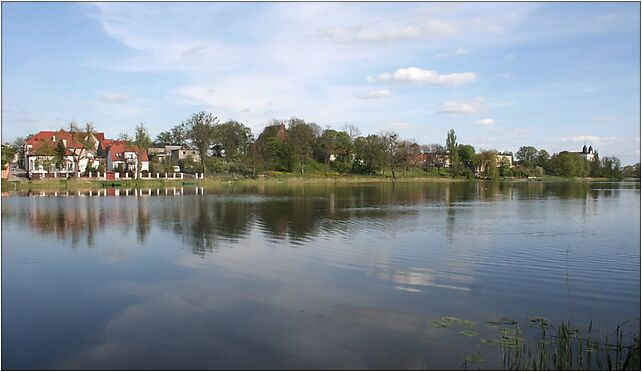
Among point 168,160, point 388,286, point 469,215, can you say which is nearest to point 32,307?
point 388,286

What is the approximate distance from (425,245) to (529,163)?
11198cm

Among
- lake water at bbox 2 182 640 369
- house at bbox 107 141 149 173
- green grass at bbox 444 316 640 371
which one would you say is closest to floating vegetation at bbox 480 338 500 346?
green grass at bbox 444 316 640 371

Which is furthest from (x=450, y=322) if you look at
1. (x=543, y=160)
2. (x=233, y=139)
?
(x=543, y=160)

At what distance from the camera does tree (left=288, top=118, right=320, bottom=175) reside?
87.4 meters

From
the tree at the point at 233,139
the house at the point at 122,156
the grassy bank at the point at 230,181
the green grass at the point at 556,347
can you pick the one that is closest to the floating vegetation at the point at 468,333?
the green grass at the point at 556,347

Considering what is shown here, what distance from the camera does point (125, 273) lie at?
13.1m

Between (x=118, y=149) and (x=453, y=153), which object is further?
(x=453, y=153)

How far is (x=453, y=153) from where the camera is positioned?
105m

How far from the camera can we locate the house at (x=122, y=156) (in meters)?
79.9

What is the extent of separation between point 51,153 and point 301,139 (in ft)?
130

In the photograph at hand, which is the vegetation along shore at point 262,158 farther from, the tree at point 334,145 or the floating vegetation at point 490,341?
the floating vegetation at point 490,341

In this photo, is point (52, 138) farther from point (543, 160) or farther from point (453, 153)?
point (543, 160)

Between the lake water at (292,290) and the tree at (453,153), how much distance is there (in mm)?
83173

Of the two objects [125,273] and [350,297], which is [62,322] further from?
[350,297]
